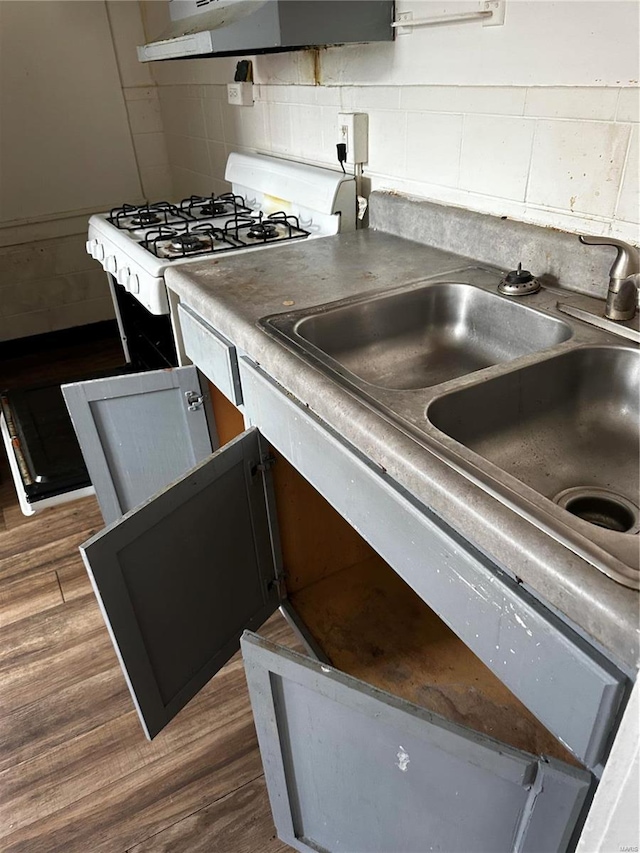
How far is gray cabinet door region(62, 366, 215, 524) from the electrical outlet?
2.51 ft

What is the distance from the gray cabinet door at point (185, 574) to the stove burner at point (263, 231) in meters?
0.73

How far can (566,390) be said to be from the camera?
0.98 metres

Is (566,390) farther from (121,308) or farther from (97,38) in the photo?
(97,38)

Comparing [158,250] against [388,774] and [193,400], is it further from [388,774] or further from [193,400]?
[388,774]

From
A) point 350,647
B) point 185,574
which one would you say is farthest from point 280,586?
point 185,574

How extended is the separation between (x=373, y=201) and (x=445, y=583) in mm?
1230

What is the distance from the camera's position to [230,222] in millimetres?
2053

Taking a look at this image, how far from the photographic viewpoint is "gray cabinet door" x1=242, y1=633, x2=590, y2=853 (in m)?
0.69

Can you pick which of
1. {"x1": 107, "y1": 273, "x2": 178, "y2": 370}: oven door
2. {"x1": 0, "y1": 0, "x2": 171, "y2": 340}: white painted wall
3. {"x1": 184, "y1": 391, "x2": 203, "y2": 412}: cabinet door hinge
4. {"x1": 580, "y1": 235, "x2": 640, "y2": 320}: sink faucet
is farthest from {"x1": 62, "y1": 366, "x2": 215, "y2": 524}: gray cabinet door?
{"x1": 0, "y1": 0, "x2": 171, "y2": 340}: white painted wall

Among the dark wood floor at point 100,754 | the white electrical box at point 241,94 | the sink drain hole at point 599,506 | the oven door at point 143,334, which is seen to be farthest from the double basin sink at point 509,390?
the white electrical box at point 241,94

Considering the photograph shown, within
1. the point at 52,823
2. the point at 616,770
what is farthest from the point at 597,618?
the point at 52,823

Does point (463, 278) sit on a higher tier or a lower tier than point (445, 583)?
higher

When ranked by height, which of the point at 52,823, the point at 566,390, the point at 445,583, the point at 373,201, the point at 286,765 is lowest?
the point at 52,823

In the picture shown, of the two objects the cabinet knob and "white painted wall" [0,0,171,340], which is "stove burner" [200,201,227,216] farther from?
"white painted wall" [0,0,171,340]
